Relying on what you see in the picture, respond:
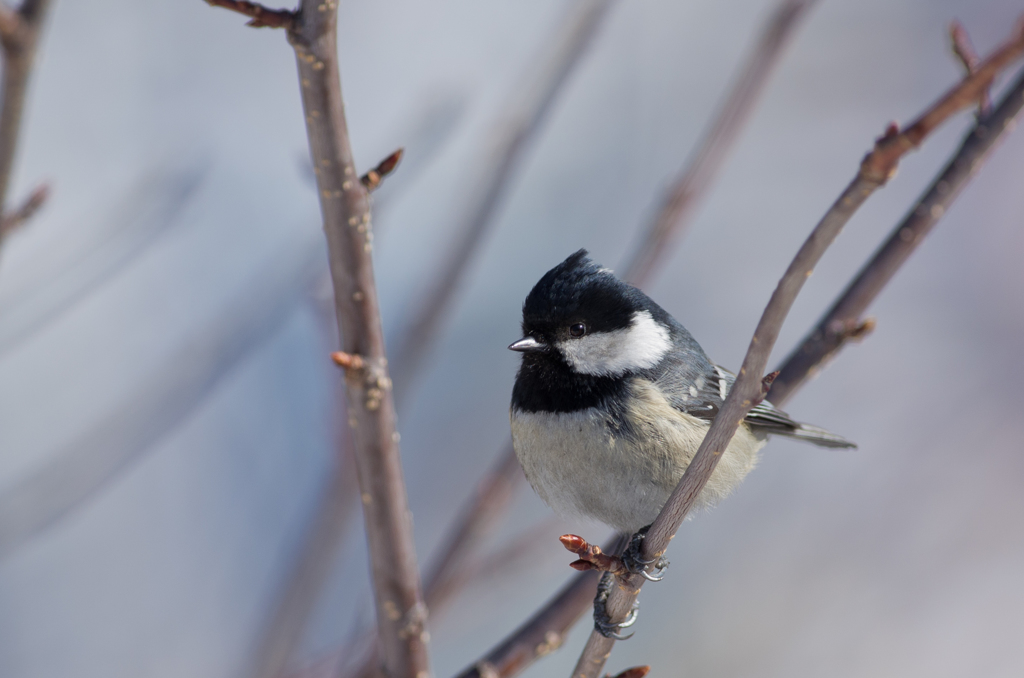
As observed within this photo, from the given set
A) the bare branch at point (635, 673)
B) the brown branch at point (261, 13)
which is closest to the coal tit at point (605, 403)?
the bare branch at point (635, 673)

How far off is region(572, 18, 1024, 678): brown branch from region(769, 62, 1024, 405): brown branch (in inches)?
19.7

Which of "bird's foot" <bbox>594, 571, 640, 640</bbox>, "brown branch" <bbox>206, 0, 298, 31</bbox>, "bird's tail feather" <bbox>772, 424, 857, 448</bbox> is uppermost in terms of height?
"brown branch" <bbox>206, 0, 298, 31</bbox>

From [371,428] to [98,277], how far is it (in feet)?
2.06

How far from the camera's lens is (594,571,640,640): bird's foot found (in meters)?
1.03

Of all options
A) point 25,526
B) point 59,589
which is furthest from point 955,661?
point 59,589

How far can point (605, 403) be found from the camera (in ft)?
4.34

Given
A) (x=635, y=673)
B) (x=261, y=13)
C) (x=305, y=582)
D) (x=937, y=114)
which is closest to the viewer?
(x=937, y=114)

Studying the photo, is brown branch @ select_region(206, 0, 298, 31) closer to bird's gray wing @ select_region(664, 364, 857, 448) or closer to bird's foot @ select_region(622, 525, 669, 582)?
bird's foot @ select_region(622, 525, 669, 582)

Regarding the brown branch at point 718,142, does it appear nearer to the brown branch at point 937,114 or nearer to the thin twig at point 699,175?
the thin twig at point 699,175

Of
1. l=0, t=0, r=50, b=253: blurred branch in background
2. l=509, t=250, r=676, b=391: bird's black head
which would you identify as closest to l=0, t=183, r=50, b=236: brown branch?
l=0, t=0, r=50, b=253: blurred branch in background

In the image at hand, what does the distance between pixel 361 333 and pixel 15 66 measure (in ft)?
1.78

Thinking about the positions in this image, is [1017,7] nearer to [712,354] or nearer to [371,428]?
[712,354]

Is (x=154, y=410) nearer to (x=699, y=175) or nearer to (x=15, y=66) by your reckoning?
(x=15, y=66)

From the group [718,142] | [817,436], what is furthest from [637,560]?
[817,436]
